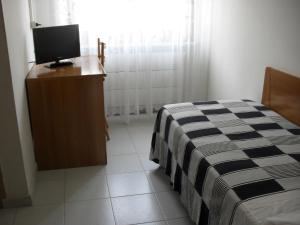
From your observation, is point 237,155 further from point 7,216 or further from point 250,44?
point 7,216

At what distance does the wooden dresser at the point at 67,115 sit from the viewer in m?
2.99

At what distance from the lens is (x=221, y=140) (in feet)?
7.86

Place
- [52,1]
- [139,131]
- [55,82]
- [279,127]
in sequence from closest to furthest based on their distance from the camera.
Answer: [279,127]
[55,82]
[52,1]
[139,131]

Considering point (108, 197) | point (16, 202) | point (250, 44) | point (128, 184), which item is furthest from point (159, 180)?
point (250, 44)

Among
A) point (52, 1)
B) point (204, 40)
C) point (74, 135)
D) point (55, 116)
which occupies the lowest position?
point (74, 135)

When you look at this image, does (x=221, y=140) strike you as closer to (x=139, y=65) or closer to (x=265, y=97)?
(x=265, y=97)

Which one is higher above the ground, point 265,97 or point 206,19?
point 206,19

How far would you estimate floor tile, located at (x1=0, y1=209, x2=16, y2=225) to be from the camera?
2480 millimetres

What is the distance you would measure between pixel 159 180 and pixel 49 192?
922mm

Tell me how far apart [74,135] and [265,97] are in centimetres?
177

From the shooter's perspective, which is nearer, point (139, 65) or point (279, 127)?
point (279, 127)

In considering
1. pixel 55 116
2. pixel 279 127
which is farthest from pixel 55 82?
pixel 279 127

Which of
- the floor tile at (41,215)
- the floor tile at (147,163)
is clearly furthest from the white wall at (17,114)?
the floor tile at (147,163)

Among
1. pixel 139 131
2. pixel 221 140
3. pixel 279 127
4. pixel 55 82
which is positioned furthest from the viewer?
pixel 139 131
